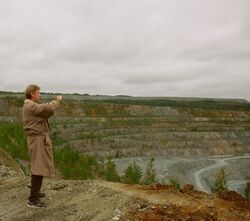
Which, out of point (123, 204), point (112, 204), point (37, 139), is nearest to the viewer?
point (37, 139)

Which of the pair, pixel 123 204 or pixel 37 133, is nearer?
pixel 37 133

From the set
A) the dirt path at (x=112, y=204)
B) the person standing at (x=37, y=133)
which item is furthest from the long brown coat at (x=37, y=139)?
the dirt path at (x=112, y=204)

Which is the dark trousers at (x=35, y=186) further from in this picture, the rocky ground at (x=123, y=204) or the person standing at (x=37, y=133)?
the rocky ground at (x=123, y=204)

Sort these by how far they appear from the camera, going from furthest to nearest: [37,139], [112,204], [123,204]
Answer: [112,204] → [123,204] → [37,139]

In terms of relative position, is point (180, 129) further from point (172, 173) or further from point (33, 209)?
point (33, 209)

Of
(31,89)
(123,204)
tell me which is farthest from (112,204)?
(31,89)

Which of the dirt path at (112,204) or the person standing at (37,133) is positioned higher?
the person standing at (37,133)

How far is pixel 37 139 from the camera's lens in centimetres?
925

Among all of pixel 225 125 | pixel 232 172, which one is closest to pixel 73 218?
pixel 232 172

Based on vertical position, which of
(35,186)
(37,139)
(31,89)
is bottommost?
(35,186)

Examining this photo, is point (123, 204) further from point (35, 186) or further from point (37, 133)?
point (37, 133)

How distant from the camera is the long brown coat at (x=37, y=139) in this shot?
917 centimetres

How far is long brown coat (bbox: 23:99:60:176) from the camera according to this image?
9172mm

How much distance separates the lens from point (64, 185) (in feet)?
38.1
